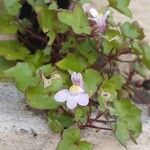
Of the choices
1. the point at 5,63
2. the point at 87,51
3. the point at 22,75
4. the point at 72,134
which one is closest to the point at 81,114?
the point at 72,134

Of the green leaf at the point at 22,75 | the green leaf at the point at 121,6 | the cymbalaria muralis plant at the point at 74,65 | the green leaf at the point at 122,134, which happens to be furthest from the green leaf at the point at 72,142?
the green leaf at the point at 121,6

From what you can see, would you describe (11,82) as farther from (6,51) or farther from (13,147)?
(13,147)

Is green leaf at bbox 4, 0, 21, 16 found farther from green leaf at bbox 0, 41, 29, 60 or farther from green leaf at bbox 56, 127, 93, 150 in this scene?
green leaf at bbox 56, 127, 93, 150

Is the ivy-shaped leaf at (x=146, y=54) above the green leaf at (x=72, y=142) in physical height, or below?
above

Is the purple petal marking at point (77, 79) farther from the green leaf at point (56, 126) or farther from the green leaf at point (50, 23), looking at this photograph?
the green leaf at point (50, 23)

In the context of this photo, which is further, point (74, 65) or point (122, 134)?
point (74, 65)

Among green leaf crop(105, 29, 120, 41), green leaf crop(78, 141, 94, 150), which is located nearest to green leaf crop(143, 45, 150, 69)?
green leaf crop(105, 29, 120, 41)

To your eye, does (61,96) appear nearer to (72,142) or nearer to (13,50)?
(72,142)
